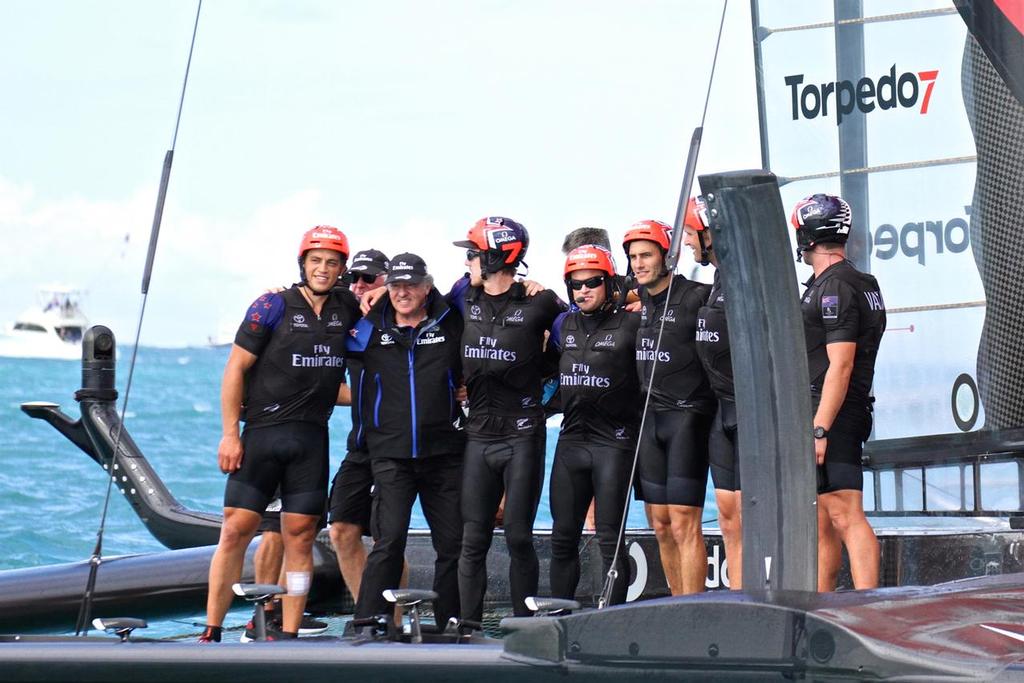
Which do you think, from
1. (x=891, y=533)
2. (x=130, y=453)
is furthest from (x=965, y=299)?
(x=130, y=453)

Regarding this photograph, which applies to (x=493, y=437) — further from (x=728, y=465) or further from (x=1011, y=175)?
(x=1011, y=175)

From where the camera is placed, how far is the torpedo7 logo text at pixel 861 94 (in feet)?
22.0

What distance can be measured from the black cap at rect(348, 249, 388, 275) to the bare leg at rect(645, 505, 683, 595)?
1.63m

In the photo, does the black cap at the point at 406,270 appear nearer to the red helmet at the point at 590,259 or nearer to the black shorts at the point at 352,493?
the red helmet at the point at 590,259

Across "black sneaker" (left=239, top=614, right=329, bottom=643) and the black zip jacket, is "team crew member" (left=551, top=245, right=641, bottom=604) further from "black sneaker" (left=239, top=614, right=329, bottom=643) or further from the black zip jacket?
"black sneaker" (left=239, top=614, right=329, bottom=643)

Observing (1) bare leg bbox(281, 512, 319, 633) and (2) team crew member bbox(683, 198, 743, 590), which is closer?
(2) team crew member bbox(683, 198, 743, 590)

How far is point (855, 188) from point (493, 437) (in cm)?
191

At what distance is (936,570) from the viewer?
6453 mm

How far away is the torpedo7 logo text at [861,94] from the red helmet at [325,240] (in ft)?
6.78

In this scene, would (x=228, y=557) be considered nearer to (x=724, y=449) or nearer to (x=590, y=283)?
(x=590, y=283)

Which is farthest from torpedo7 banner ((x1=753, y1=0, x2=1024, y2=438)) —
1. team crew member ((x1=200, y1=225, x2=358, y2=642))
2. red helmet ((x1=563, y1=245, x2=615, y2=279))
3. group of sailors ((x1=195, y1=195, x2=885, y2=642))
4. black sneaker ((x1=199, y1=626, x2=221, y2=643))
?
black sneaker ((x1=199, y1=626, x2=221, y2=643))

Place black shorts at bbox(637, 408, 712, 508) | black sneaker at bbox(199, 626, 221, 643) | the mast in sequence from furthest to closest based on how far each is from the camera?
the mast, black shorts at bbox(637, 408, 712, 508), black sneaker at bbox(199, 626, 221, 643)

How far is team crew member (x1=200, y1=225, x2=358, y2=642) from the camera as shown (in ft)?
20.9

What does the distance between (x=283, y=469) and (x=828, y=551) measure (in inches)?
84.6
